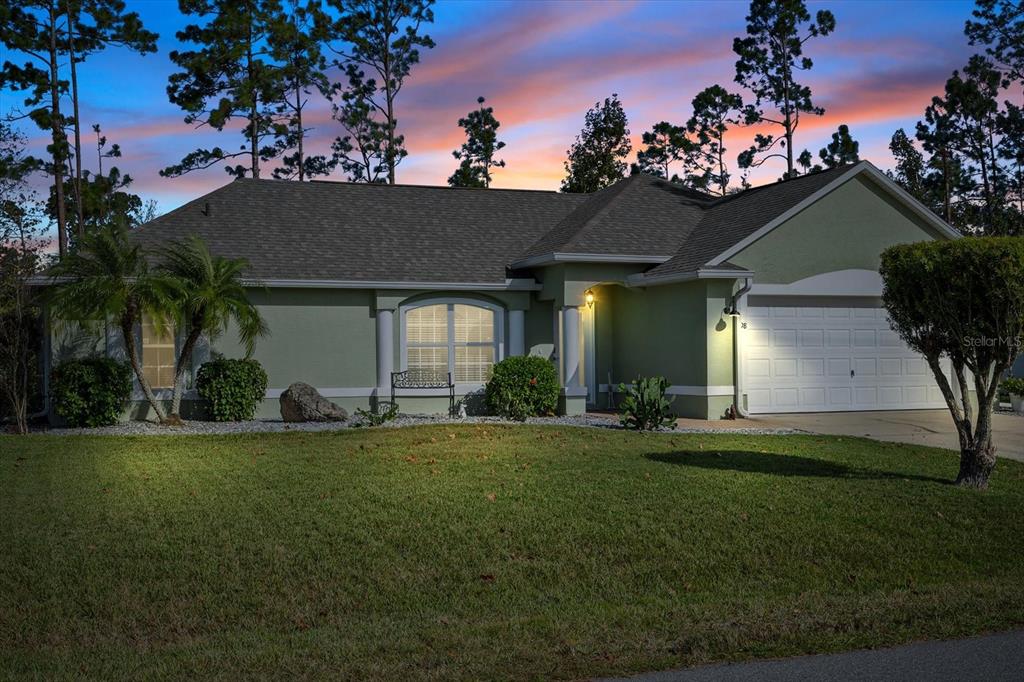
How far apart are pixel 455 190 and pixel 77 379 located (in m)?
10.2

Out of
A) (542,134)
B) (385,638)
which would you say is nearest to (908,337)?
(385,638)

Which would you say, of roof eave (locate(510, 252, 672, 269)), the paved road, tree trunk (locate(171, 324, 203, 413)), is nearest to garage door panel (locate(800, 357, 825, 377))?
roof eave (locate(510, 252, 672, 269))

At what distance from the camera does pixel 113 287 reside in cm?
1667

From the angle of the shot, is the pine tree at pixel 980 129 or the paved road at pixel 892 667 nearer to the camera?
the paved road at pixel 892 667

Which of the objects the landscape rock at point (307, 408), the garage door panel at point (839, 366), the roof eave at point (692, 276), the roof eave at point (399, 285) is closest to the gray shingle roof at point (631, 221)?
the roof eave at point (692, 276)

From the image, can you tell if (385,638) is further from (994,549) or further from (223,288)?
(223,288)

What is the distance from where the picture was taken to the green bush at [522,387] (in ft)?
61.3

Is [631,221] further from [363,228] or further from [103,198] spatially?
[103,198]

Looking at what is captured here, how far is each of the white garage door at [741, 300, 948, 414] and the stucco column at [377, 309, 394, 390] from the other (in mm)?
6887

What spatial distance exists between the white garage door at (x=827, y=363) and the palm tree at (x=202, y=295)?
365 inches

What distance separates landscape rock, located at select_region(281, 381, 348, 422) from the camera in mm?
18062

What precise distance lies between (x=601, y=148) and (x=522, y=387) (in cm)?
2556

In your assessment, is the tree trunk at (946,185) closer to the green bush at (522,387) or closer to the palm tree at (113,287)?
the green bush at (522,387)

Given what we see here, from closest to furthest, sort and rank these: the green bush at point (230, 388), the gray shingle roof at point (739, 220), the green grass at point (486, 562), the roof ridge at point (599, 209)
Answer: the green grass at point (486, 562) < the green bush at point (230, 388) < the gray shingle roof at point (739, 220) < the roof ridge at point (599, 209)
